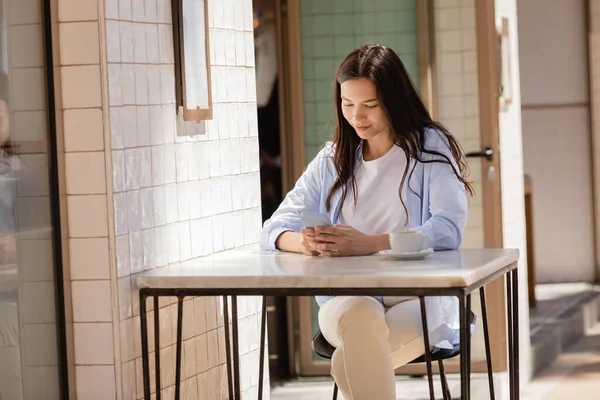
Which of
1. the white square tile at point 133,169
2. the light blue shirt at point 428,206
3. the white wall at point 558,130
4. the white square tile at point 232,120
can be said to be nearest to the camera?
the white square tile at point 133,169

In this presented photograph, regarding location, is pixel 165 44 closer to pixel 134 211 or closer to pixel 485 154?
pixel 134 211

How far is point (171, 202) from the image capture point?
127 inches

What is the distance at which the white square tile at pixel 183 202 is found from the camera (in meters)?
3.27

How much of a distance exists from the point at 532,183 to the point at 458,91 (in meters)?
3.13

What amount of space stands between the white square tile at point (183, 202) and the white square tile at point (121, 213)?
296 mm

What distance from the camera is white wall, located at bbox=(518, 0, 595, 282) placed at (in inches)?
324

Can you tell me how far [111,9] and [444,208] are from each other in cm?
100

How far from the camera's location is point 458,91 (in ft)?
16.9

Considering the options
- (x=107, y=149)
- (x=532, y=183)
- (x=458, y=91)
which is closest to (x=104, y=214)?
(x=107, y=149)

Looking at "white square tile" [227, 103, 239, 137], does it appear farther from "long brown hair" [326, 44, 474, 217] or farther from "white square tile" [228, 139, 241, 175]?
"long brown hair" [326, 44, 474, 217]

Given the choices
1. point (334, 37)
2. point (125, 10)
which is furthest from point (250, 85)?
point (334, 37)

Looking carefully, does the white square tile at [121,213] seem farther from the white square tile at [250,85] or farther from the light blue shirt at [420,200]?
the white square tile at [250,85]

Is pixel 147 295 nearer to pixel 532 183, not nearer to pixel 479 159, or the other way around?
pixel 479 159

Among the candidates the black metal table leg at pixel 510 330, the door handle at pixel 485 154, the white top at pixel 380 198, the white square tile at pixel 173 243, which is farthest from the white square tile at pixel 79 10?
the door handle at pixel 485 154
